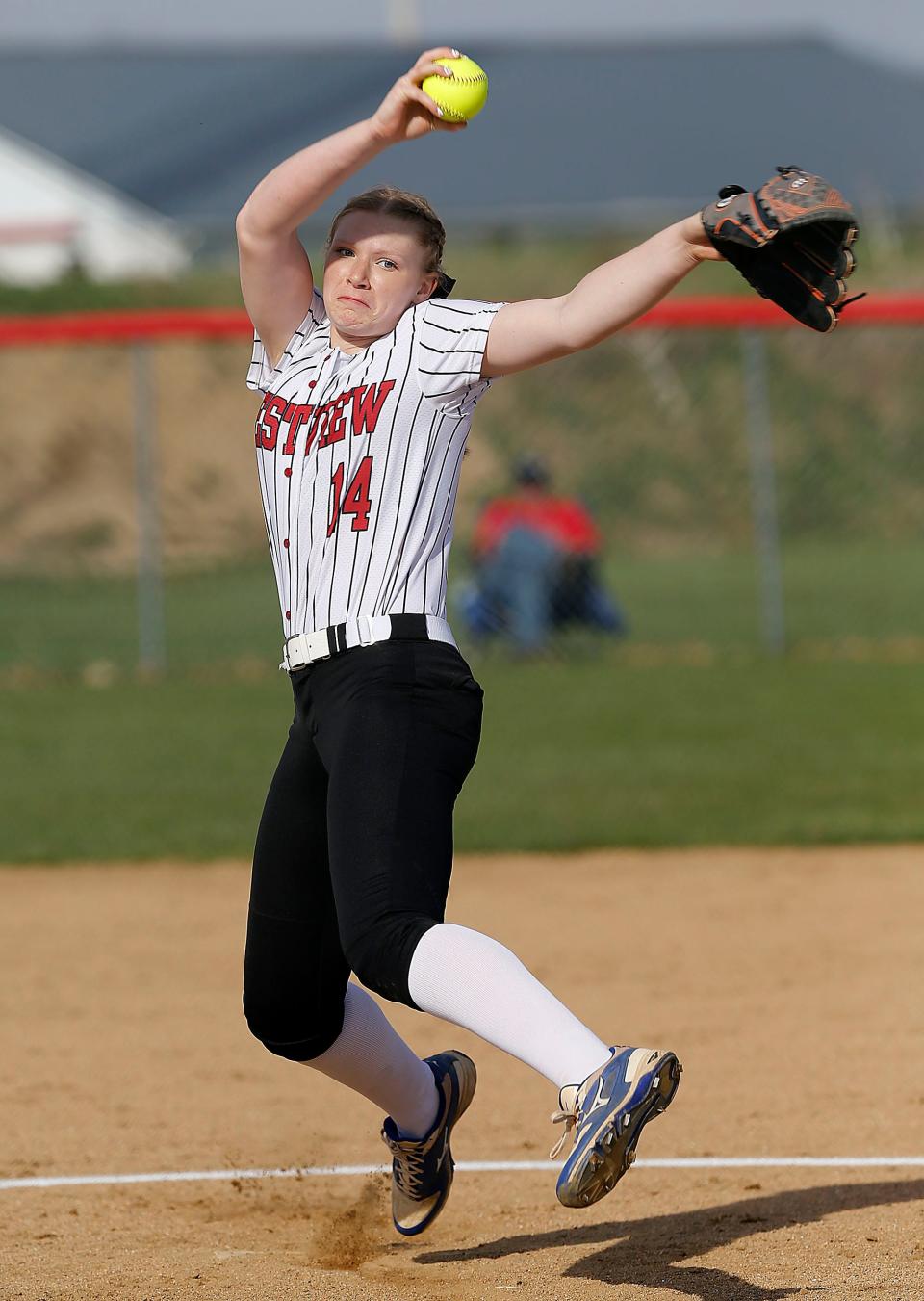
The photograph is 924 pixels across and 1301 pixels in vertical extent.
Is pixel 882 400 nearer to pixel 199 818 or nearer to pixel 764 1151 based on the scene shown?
pixel 199 818

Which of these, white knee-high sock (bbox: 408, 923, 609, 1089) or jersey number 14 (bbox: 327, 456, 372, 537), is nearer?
white knee-high sock (bbox: 408, 923, 609, 1089)

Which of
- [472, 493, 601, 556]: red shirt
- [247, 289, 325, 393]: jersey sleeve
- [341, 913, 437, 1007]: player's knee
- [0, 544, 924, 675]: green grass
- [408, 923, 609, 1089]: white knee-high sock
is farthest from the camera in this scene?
[0, 544, 924, 675]: green grass

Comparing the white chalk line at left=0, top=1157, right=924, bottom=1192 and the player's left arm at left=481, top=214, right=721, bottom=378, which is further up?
the player's left arm at left=481, top=214, right=721, bottom=378

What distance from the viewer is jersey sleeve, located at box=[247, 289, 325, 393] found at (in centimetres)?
335

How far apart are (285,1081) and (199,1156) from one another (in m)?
0.71

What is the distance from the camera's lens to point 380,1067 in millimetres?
3490

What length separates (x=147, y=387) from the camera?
12.9 m

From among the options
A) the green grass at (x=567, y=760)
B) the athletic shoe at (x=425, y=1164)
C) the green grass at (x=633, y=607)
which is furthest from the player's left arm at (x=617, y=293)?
the green grass at (x=633, y=607)

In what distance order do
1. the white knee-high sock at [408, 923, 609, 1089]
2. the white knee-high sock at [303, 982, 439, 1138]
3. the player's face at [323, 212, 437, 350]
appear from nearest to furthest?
the white knee-high sock at [408, 923, 609, 1089] → the player's face at [323, 212, 437, 350] → the white knee-high sock at [303, 982, 439, 1138]


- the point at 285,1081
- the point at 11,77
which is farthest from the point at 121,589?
the point at 11,77

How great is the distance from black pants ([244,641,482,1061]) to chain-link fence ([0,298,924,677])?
9292mm

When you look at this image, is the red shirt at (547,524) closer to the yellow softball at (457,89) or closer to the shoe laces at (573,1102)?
the yellow softball at (457,89)

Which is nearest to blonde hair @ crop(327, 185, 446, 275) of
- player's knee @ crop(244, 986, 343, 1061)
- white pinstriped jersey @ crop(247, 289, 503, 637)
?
white pinstriped jersey @ crop(247, 289, 503, 637)

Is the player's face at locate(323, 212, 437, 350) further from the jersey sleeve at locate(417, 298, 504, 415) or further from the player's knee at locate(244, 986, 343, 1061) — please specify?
the player's knee at locate(244, 986, 343, 1061)
